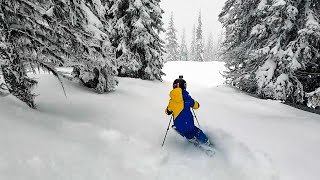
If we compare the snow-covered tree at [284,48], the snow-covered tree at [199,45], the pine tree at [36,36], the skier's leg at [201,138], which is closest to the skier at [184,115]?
the skier's leg at [201,138]

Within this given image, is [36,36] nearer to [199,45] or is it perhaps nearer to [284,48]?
[284,48]

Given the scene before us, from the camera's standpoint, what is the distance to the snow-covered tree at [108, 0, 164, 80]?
1745cm

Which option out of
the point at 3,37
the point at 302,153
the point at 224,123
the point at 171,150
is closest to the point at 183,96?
the point at 171,150

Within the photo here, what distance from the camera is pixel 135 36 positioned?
701 inches

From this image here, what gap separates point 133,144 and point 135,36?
1177cm

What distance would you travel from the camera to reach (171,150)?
23.8ft

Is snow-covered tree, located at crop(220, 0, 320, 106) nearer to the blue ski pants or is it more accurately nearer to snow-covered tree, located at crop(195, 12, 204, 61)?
the blue ski pants

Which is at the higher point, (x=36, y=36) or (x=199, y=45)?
(x=199, y=45)

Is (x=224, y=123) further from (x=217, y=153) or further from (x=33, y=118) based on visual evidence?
(x=33, y=118)

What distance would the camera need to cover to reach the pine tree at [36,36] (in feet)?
22.2

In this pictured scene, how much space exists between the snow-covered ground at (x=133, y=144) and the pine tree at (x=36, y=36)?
470 millimetres

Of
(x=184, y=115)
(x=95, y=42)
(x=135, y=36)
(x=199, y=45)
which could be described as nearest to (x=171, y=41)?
(x=199, y=45)

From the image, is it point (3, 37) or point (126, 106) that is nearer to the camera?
point (3, 37)

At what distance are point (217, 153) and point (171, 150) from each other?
1.14 metres
